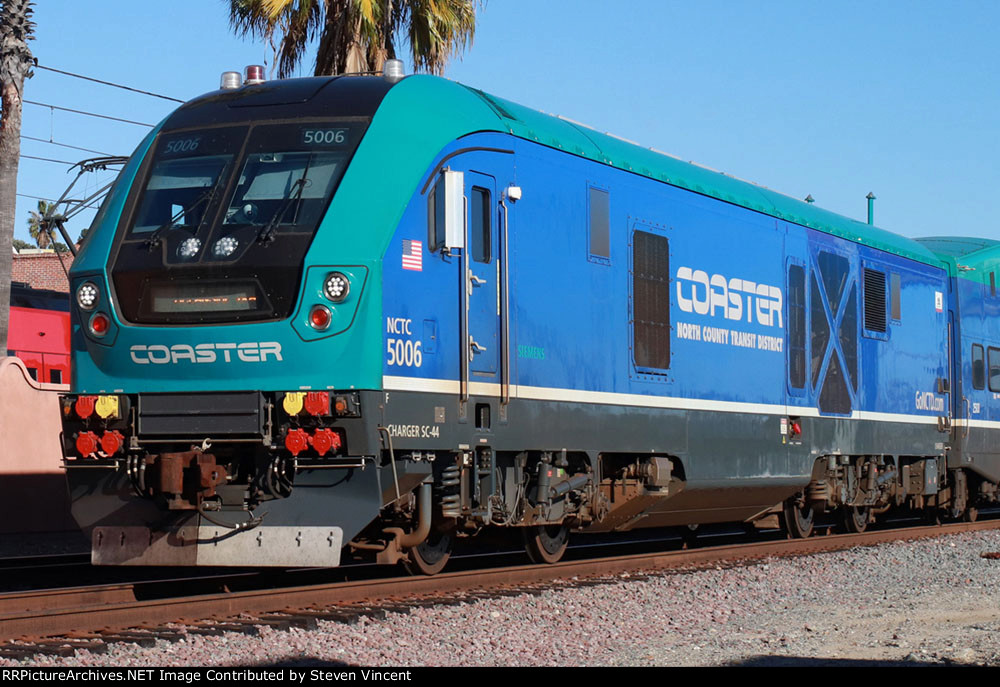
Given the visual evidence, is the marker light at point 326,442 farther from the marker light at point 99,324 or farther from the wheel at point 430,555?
the wheel at point 430,555

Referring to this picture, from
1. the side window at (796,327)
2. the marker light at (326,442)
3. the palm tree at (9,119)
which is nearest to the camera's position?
the marker light at (326,442)

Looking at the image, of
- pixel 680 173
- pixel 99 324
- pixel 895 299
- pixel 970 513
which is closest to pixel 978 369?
pixel 970 513

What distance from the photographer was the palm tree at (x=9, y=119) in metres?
19.5

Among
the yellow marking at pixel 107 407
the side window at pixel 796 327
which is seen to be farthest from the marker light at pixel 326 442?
the side window at pixel 796 327

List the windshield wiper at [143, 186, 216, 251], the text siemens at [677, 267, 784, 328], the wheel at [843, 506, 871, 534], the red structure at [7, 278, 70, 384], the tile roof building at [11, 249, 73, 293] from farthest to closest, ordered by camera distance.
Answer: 1. the tile roof building at [11, 249, 73, 293]
2. the red structure at [7, 278, 70, 384]
3. the wheel at [843, 506, 871, 534]
4. the text siemens at [677, 267, 784, 328]
5. the windshield wiper at [143, 186, 216, 251]

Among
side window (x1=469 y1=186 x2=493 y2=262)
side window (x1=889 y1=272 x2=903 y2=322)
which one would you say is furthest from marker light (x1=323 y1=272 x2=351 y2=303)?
side window (x1=889 y1=272 x2=903 y2=322)

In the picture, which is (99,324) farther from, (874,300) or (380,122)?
(874,300)

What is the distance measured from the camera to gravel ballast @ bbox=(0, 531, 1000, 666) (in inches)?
289

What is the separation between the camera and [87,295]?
955 centimetres

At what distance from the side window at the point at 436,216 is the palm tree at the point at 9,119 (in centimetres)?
1175

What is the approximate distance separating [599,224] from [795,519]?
6003 millimetres

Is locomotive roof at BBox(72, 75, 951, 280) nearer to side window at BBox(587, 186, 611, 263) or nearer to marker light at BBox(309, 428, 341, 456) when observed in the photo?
side window at BBox(587, 186, 611, 263)

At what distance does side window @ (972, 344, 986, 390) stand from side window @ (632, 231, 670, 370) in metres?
8.83
